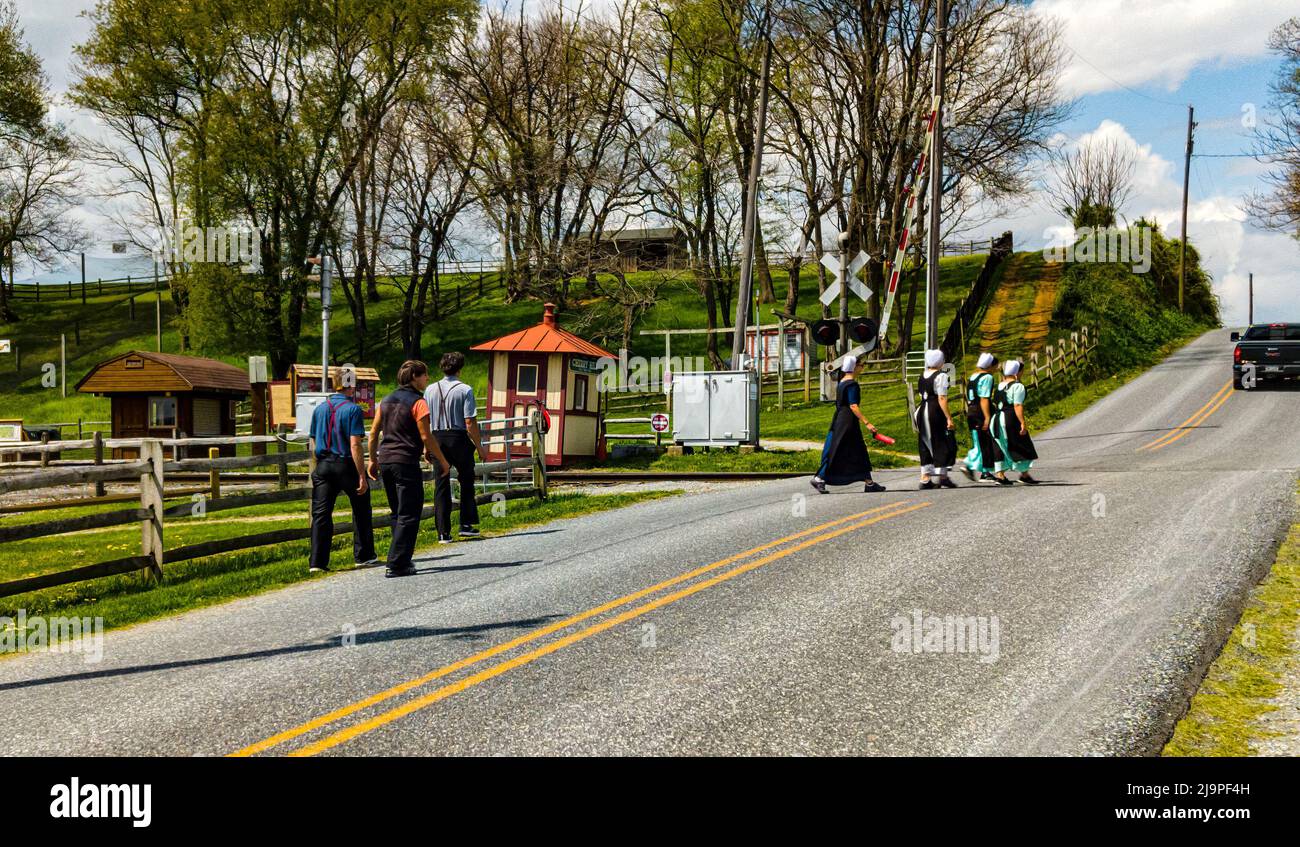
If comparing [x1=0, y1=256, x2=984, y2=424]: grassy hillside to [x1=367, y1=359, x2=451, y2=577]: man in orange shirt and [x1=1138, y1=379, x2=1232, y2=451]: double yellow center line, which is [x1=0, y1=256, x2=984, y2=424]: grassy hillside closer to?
[x1=1138, y1=379, x2=1232, y2=451]: double yellow center line

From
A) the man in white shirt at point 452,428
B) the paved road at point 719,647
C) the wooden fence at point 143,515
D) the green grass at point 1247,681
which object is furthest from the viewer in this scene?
the man in white shirt at point 452,428

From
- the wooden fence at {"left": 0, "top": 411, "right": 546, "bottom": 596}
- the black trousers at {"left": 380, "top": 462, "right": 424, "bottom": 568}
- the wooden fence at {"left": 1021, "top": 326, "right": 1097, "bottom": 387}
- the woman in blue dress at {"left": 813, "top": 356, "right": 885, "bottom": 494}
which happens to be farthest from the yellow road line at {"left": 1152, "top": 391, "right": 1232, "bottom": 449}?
the wooden fence at {"left": 0, "top": 411, "right": 546, "bottom": 596}

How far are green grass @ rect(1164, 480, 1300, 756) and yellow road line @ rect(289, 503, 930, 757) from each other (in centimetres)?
364

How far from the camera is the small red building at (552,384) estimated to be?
2678 cm

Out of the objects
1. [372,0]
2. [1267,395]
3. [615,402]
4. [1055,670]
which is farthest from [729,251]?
[1055,670]

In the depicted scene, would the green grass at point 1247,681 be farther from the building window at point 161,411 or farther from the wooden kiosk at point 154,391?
the building window at point 161,411

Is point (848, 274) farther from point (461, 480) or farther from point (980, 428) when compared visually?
point (461, 480)

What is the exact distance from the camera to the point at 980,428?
53.2ft

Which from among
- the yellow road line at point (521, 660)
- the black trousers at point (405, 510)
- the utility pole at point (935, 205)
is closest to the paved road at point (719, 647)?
the yellow road line at point (521, 660)

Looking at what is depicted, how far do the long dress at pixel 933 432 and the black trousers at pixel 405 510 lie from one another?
8.10 meters

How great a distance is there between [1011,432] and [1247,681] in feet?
33.8
